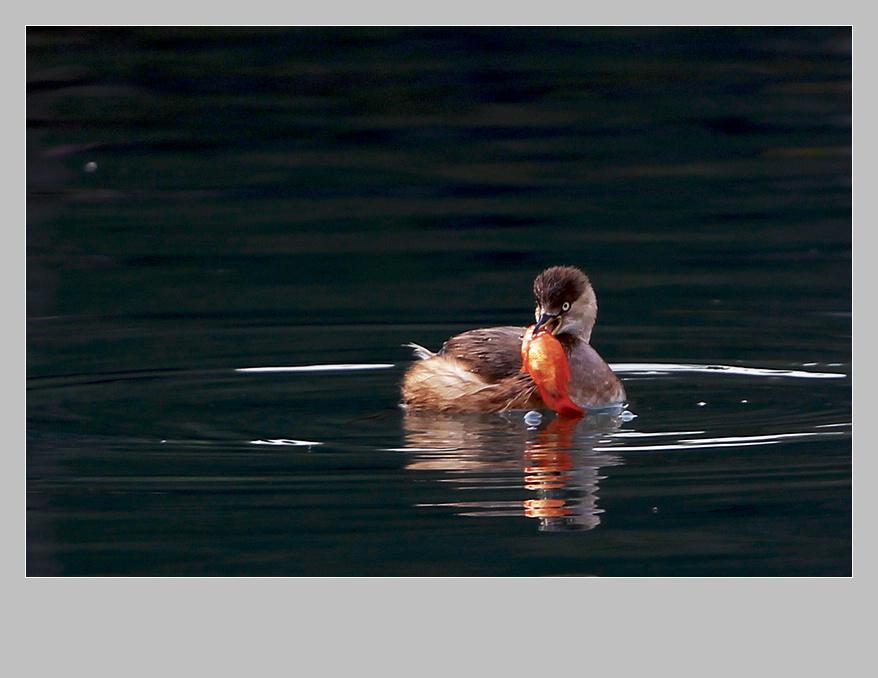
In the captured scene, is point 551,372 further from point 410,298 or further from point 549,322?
point 410,298

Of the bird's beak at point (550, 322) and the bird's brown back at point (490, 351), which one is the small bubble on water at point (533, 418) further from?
the bird's beak at point (550, 322)

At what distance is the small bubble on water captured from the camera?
825 cm

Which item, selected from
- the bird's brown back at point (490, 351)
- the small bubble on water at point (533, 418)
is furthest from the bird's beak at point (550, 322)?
the small bubble on water at point (533, 418)

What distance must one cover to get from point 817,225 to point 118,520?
21.4 feet

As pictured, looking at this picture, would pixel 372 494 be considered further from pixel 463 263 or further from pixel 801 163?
pixel 801 163

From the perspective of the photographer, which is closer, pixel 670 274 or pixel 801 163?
pixel 670 274

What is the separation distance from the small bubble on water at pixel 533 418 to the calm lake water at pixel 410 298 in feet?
0.78

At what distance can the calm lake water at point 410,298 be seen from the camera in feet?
20.6

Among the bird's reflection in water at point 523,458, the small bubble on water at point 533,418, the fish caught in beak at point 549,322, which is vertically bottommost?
the bird's reflection in water at point 523,458

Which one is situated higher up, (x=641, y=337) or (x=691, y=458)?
(x=641, y=337)

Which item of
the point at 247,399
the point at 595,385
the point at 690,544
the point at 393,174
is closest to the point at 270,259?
the point at 393,174

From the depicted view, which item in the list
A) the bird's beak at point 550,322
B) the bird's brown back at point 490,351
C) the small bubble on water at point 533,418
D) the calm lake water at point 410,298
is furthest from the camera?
the bird's brown back at point 490,351

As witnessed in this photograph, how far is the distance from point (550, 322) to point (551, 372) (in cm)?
35

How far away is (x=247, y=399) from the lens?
8531mm
